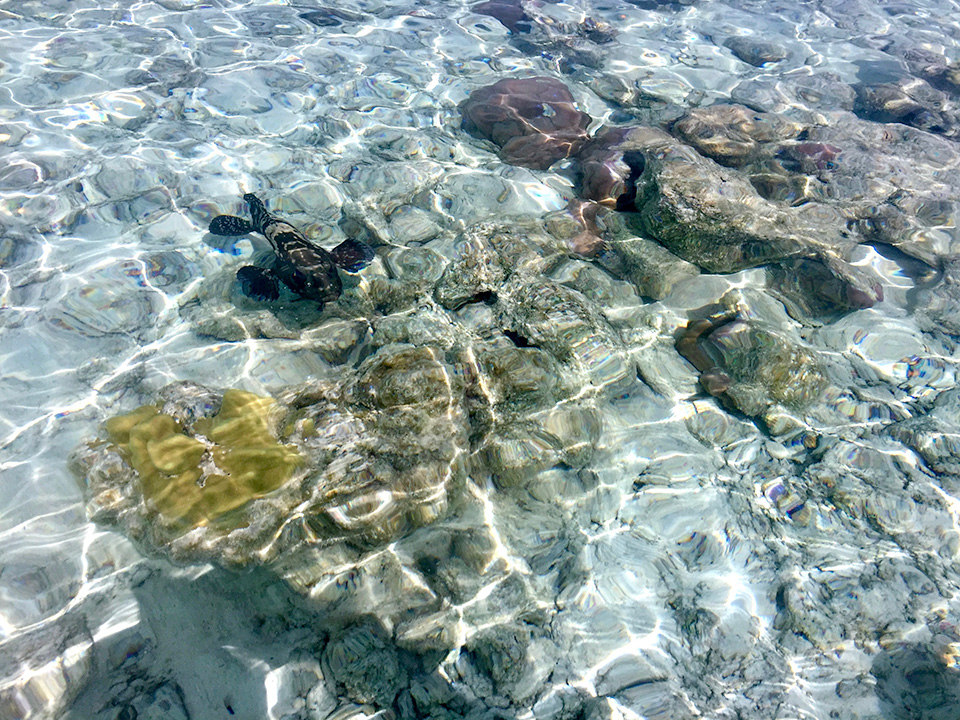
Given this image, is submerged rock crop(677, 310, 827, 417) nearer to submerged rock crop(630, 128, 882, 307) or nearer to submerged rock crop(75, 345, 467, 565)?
submerged rock crop(630, 128, 882, 307)

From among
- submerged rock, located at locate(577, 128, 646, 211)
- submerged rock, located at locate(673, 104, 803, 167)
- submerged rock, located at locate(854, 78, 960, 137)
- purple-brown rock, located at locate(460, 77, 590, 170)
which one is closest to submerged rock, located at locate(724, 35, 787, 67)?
submerged rock, located at locate(854, 78, 960, 137)

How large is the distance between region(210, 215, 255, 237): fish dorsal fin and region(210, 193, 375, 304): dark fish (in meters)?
0.19

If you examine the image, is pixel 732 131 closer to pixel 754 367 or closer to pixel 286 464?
pixel 754 367

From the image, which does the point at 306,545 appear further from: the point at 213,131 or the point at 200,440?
the point at 213,131

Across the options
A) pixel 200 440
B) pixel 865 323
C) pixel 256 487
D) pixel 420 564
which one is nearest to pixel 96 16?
pixel 200 440

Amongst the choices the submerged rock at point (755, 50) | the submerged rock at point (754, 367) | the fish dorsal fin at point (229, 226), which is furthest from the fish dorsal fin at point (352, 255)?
the submerged rock at point (755, 50)

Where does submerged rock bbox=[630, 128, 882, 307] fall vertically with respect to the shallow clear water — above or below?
above

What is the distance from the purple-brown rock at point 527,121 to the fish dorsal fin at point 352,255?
2355 millimetres

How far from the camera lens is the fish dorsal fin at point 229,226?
18.6 feet

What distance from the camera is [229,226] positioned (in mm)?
5688

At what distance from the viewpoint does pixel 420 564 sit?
365 centimetres

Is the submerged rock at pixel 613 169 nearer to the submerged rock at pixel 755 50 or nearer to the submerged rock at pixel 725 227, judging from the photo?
the submerged rock at pixel 725 227

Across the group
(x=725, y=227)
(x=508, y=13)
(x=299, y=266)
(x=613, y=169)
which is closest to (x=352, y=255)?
(x=299, y=266)

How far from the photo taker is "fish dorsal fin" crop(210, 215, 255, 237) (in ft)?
18.6
